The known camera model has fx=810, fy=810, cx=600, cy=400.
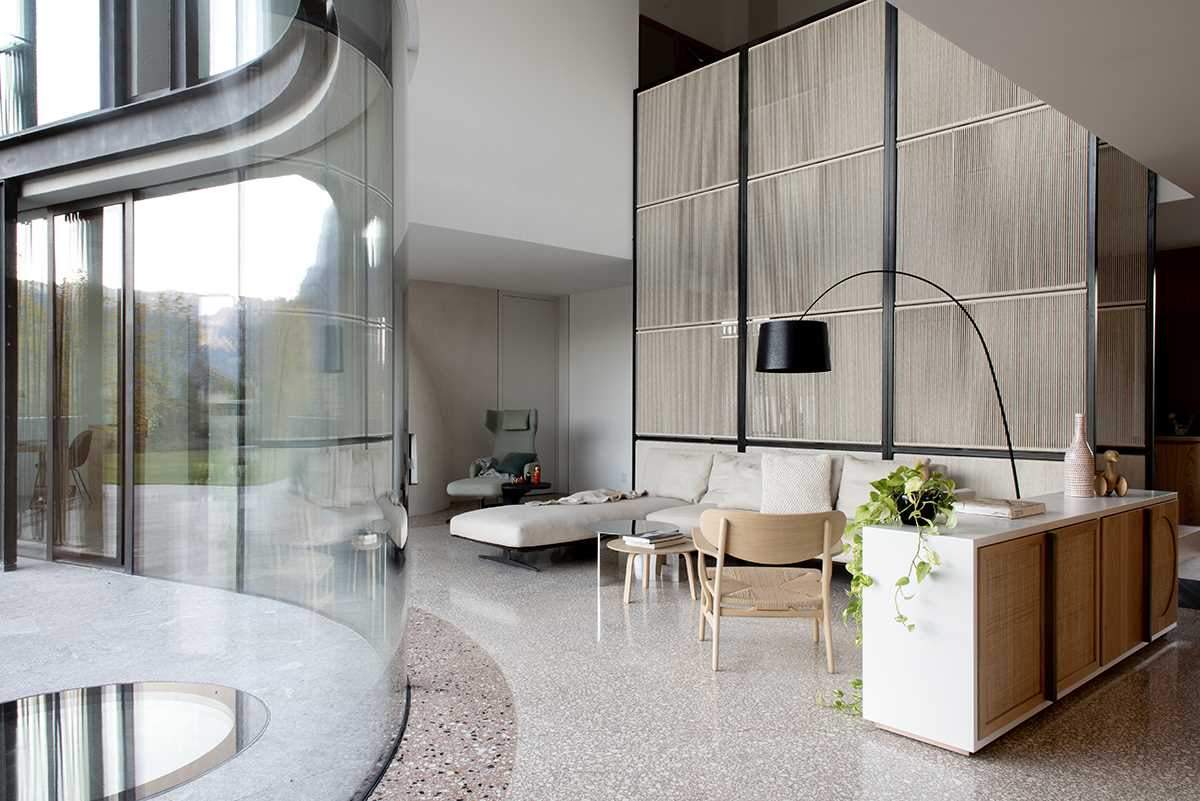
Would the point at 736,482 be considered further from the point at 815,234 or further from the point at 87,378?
the point at 87,378

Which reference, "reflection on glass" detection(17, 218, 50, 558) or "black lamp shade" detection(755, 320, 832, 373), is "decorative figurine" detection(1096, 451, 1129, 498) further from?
"reflection on glass" detection(17, 218, 50, 558)

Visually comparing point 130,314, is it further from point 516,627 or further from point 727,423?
point 727,423

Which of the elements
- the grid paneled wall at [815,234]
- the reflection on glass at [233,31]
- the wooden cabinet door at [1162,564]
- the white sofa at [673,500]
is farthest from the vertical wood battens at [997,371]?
the reflection on glass at [233,31]

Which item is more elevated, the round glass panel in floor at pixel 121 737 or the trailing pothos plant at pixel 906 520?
the trailing pothos plant at pixel 906 520

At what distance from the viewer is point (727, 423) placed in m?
7.03

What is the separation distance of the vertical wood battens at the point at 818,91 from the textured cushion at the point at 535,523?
123 inches

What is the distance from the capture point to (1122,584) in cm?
376

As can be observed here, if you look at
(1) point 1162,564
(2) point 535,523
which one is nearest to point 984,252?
(1) point 1162,564

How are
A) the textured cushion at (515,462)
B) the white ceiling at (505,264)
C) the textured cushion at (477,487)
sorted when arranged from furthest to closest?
the textured cushion at (515,462)
the textured cushion at (477,487)
the white ceiling at (505,264)

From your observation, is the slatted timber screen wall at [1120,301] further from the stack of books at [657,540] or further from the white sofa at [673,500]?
the stack of books at [657,540]

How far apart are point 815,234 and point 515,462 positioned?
413 centimetres

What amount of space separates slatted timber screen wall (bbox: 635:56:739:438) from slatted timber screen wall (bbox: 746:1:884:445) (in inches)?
10.0

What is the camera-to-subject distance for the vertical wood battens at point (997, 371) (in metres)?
4.97

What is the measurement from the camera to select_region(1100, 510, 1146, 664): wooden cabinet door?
3.60 metres
